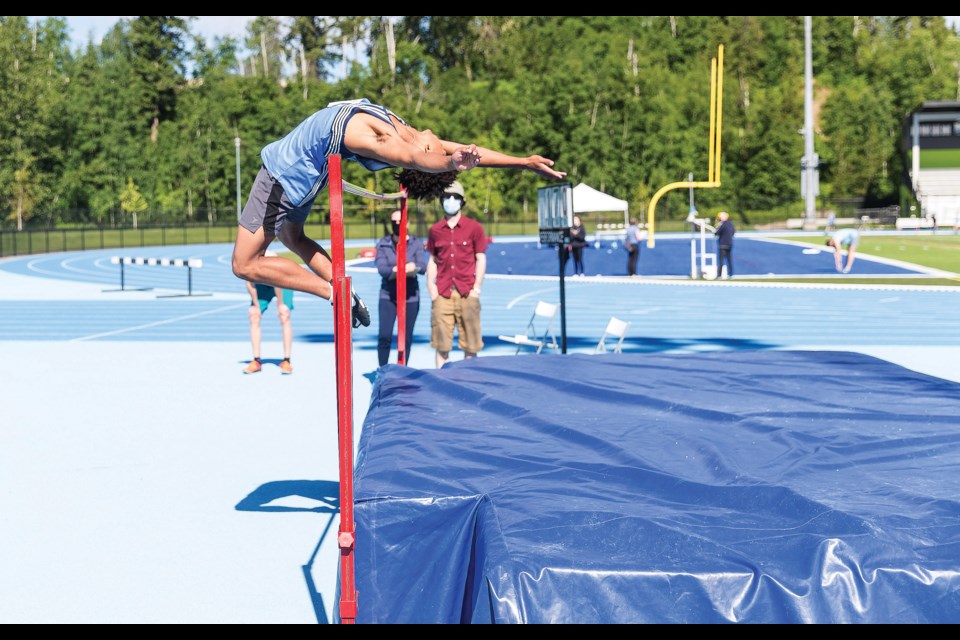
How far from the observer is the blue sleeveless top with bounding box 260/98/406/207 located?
4.54 metres

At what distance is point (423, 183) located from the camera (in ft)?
22.4

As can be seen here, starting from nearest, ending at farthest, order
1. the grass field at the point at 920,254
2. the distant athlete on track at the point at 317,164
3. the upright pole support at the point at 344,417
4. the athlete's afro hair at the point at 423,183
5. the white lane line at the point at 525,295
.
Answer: the upright pole support at the point at 344,417, the distant athlete on track at the point at 317,164, the athlete's afro hair at the point at 423,183, the white lane line at the point at 525,295, the grass field at the point at 920,254

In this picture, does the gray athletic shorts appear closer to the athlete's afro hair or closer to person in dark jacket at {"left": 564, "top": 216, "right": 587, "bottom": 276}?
the athlete's afro hair

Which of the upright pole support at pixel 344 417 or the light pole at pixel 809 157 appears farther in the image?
the light pole at pixel 809 157

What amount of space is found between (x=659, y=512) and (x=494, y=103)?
7697cm

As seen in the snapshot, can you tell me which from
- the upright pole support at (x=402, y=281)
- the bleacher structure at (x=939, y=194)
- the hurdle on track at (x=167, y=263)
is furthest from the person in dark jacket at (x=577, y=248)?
the bleacher structure at (x=939, y=194)

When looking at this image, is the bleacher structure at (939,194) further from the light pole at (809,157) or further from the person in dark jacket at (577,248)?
the person in dark jacket at (577,248)

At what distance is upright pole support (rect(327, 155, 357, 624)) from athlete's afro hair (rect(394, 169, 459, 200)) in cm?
240

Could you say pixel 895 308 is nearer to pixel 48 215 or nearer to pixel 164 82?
pixel 48 215

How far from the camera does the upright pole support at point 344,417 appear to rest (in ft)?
12.5

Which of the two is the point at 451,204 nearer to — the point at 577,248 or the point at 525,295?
the point at 525,295

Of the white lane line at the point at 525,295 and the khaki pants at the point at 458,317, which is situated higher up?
the khaki pants at the point at 458,317

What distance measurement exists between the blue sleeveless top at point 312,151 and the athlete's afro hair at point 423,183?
64.4 inches

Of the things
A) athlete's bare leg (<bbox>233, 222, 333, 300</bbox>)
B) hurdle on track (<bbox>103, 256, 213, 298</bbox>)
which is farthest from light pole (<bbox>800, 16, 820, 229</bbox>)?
athlete's bare leg (<bbox>233, 222, 333, 300</bbox>)
